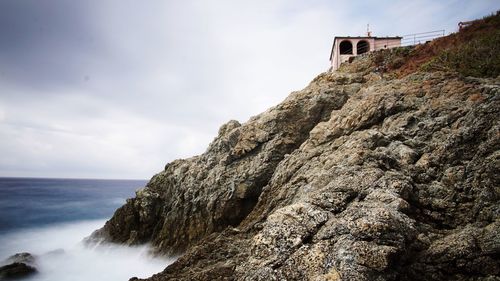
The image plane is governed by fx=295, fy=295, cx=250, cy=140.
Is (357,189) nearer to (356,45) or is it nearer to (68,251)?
(356,45)

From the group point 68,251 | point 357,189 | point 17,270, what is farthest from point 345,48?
point 17,270

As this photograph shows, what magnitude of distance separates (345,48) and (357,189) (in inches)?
1511

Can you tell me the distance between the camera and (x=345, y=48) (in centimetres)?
4672

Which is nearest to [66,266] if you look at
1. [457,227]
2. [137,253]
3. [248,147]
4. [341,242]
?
[137,253]

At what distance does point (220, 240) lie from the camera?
1534 centimetres

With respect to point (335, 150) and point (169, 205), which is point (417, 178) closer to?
point (335, 150)

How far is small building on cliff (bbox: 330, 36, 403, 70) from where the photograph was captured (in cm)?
4312

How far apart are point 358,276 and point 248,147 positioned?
2004 centimetres

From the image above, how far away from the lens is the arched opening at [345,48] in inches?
1801

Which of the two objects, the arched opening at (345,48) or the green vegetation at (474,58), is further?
the arched opening at (345,48)

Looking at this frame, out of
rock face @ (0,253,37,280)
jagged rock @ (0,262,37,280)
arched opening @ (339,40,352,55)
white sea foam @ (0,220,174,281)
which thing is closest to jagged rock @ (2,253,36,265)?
rock face @ (0,253,37,280)

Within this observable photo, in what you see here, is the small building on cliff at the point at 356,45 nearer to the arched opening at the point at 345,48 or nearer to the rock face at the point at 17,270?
the arched opening at the point at 345,48

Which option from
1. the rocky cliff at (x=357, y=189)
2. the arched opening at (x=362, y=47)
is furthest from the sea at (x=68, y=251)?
the arched opening at (x=362, y=47)

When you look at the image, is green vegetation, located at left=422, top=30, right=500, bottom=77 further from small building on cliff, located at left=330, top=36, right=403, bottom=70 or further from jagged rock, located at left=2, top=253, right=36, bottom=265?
jagged rock, located at left=2, top=253, right=36, bottom=265
